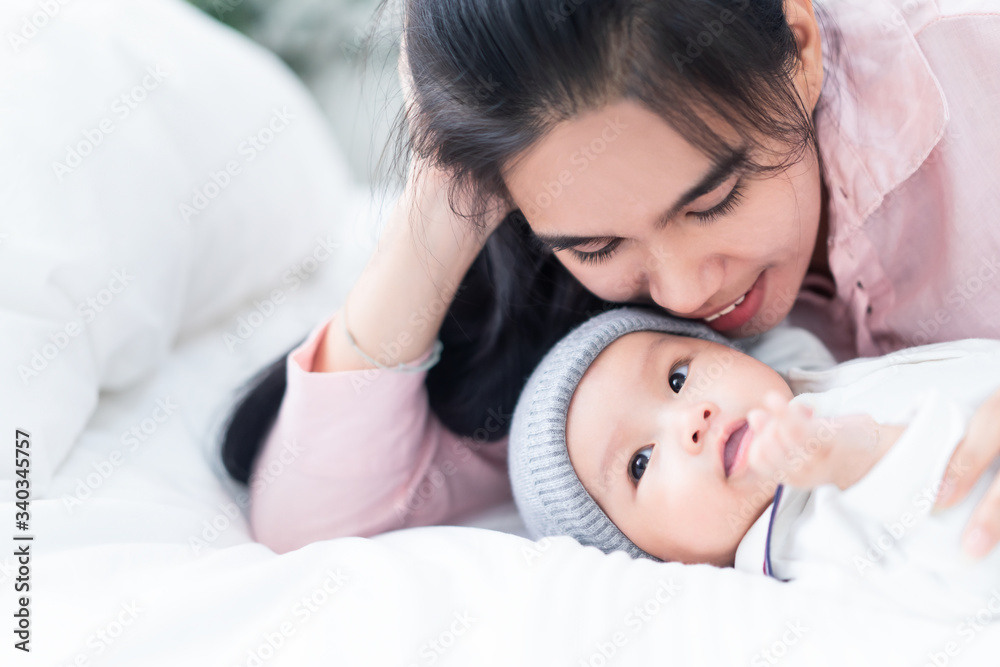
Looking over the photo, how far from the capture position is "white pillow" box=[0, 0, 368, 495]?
940mm

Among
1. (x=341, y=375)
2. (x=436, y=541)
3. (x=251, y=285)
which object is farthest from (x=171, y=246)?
(x=436, y=541)

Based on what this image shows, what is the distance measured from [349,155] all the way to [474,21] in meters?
1.64

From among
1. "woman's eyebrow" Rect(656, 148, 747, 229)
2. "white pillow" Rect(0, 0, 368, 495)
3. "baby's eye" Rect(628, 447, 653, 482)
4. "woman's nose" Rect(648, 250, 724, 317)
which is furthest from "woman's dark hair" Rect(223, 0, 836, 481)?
"white pillow" Rect(0, 0, 368, 495)

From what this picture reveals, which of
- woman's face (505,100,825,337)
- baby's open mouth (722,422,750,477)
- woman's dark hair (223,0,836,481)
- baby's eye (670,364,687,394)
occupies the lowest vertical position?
baby's open mouth (722,422,750,477)

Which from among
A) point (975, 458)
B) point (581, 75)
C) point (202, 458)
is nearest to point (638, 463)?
point (975, 458)

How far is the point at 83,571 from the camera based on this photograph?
768 mm

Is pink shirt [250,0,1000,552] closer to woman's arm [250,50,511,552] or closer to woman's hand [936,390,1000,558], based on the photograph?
woman's arm [250,50,511,552]

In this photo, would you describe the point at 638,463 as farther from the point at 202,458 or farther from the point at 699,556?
the point at 202,458

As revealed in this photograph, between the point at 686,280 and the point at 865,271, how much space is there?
1.15ft

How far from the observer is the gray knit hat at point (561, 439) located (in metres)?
0.87

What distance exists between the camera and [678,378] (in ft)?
2.96

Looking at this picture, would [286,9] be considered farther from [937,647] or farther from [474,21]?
[937,647]

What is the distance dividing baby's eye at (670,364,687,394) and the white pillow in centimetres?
78

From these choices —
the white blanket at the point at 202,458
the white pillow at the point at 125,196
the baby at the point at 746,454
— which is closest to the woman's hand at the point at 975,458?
the baby at the point at 746,454
